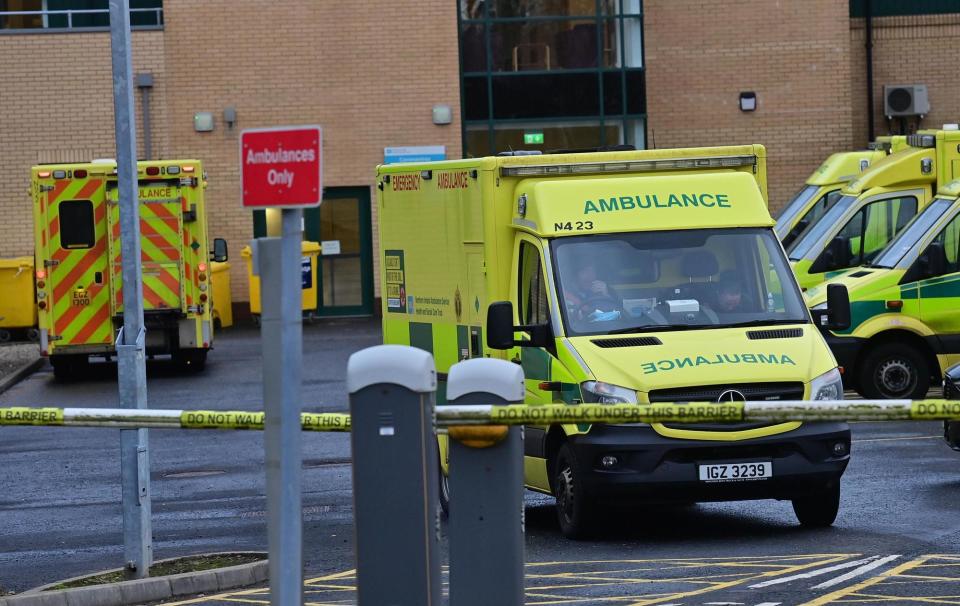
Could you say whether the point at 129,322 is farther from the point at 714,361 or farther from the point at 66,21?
the point at 66,21

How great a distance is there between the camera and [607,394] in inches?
414

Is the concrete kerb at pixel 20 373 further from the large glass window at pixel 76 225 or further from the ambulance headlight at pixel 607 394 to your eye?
the ambulance headlight at pixel 607 394

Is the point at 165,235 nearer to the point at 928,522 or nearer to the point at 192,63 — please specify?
the point at 192,63

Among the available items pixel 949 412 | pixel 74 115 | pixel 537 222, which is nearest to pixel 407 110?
pixel 74 115

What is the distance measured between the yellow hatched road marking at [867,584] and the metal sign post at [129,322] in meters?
3.76

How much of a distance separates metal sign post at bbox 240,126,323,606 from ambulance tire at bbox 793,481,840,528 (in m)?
5.22

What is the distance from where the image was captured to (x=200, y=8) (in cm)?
3231

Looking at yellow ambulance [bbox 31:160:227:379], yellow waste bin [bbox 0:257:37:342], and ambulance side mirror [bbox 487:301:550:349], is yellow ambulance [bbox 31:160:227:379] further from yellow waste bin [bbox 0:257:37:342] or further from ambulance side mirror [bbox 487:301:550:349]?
ambulance side mirror [bbox 487:301:550:349]

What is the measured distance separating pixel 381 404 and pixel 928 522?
5.48 m

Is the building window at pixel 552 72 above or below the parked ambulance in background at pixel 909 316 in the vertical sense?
above

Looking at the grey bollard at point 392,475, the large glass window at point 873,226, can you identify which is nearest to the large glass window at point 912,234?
the large glass window at point 873,226

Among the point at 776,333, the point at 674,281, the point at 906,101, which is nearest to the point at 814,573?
the point at 776,333

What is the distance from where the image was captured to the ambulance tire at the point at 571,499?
10.7m

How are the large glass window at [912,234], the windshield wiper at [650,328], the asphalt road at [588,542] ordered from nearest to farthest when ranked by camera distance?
the asphalt road at [588,542]
the windshield wiper at [650,328]
the large glass window at [912,234]
